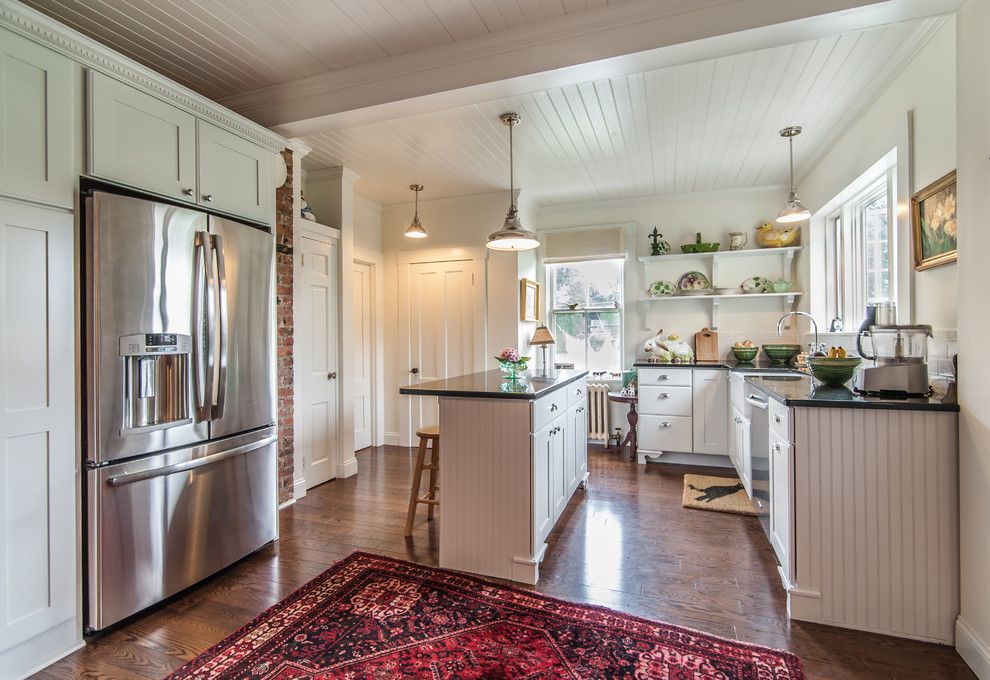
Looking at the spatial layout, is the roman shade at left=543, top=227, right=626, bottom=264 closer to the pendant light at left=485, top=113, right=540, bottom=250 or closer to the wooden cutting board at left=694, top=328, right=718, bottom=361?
the wooden cutting board at left=694, top=328, right=718, bottom=361

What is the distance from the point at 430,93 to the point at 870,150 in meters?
2.71

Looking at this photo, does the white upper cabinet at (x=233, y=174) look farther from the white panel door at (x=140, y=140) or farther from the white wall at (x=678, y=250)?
the white wall at (x=678, y=250)

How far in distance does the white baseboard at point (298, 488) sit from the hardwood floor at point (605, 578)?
0.42ft

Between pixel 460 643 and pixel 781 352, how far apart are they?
12.3ft

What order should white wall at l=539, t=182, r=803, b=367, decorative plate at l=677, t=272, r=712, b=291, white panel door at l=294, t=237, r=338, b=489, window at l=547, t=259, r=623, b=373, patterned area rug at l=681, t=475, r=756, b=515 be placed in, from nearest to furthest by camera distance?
1. patterned area rug at l=681, t=475, r=756, b=515
2. white panel door at l=294, t=237, r=338, b=489
3. white wall at l=539, t=182, r=803, b=367
4. decorative plate at l=677, t=272, r=712, b=291
5. window at l=547, t=259, r=623, b=373

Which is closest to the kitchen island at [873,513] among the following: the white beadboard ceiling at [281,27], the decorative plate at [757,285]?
the white beadboard ceiling at [281,27]

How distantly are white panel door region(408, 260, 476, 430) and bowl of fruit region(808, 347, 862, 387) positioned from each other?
3089 mm

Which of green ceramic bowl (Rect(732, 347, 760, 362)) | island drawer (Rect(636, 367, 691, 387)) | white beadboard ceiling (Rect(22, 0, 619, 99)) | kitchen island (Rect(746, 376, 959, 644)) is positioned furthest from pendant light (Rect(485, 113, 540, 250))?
green ceramic bowl (Rect(732, 347, 760, 362))

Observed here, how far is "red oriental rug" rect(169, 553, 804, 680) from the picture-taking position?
1728mm

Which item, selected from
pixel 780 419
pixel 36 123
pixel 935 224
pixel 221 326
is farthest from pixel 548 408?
pixel 36 123

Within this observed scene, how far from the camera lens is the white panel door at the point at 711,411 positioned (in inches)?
169

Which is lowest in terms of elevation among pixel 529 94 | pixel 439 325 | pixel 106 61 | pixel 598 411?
pixel 598 411

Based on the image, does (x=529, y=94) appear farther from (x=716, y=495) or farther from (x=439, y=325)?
(x=716, y=495)

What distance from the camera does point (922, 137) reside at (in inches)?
93.6
